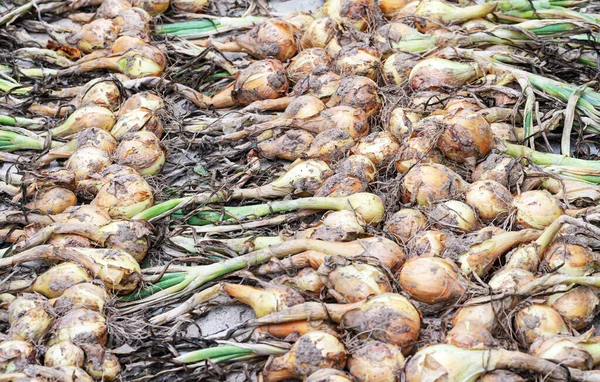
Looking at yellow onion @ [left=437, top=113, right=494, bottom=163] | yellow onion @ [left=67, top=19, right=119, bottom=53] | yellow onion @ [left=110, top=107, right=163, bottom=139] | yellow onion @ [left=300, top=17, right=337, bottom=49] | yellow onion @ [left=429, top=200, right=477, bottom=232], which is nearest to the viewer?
yellow onion @ [left=429, top=200, right=477, bottom=232]

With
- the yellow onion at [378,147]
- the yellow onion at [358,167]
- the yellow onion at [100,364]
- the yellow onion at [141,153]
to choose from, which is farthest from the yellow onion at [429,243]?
the yellow onion at [141,153]

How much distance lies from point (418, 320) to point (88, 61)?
2.41 m

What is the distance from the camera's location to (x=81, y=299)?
8.24 feet

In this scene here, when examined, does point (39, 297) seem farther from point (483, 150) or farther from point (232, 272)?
point (483, 150)

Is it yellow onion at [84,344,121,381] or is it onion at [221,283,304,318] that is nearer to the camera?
yellow onion at [84,344,121,381]

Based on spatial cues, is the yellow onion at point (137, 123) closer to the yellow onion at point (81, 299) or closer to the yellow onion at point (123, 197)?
the yellow onion at point (123, 197)

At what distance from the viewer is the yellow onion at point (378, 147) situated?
3164 mm

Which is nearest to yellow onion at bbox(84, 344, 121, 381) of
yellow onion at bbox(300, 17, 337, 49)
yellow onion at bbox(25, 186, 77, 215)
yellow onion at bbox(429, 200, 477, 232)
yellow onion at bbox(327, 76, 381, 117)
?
yellow onion at bbox(25, 186, 77, 215)

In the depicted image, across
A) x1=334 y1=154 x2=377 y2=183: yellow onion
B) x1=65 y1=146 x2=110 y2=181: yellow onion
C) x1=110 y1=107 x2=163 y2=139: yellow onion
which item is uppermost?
x1=334 y1=154 x2=377 y2=183: yellow onion

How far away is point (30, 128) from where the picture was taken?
353 centimetres

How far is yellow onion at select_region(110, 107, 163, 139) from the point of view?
336cm

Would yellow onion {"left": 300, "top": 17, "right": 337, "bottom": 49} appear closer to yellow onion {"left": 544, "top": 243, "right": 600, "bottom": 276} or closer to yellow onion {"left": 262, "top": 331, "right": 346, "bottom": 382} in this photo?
yellow onion {"left": 544, "top": 243, "right": 600, "bottom": 276}

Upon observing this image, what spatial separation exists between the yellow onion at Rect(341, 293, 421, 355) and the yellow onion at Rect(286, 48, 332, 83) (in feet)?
5.42

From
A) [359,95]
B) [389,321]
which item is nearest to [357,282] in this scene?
[389,321]
